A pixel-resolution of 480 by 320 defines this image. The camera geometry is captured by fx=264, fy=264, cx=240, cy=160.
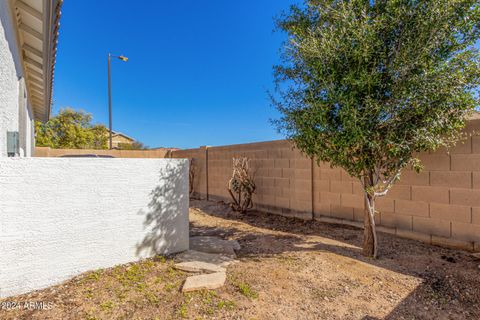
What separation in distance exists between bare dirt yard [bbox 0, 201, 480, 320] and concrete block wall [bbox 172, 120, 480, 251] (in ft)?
1.32

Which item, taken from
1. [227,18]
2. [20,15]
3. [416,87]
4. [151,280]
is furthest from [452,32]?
[227,18]

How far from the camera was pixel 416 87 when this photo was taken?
3.39 metres

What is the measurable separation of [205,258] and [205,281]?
2.88ft

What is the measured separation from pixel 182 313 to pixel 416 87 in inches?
149

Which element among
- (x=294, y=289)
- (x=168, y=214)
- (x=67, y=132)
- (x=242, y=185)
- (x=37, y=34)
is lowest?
(x=294, y=289)

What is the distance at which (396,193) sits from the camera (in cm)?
482

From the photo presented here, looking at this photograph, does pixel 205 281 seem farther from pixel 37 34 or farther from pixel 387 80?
pixel 37 34

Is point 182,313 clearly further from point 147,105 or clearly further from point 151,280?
point 147,105

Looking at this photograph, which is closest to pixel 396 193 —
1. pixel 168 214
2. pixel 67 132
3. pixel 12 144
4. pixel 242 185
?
pixel 242 185

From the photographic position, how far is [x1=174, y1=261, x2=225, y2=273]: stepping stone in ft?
11.3

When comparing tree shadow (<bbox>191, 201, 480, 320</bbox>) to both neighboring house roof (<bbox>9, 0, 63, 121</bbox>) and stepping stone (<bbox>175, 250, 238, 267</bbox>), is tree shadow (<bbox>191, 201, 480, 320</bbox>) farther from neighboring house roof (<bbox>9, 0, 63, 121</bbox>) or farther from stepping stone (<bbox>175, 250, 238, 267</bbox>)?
neighboring house roof (<bbox>9, 0, 63, 121</bbox>)

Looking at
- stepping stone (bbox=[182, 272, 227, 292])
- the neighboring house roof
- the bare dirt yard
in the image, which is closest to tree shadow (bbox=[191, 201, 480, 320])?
the bare dirt yard

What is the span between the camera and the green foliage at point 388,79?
3.36 metres

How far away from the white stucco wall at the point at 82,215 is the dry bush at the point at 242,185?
3.35 meters
